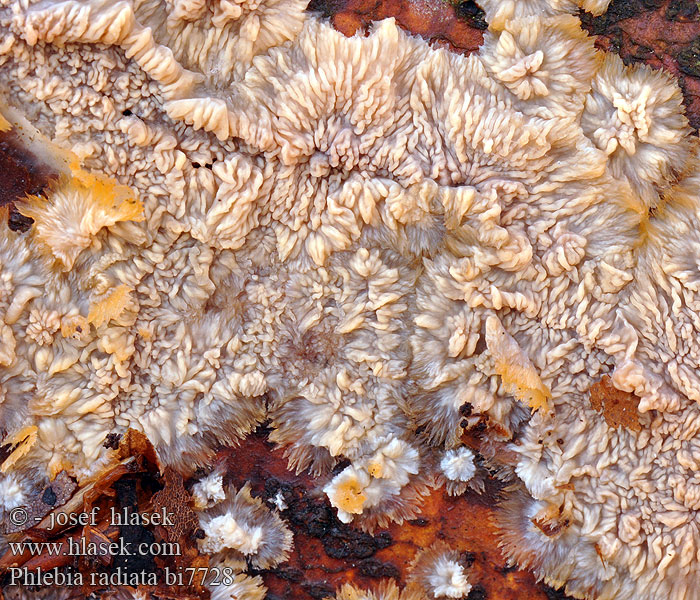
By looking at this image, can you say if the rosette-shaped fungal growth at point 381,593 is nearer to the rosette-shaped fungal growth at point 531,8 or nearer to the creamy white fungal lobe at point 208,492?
the creamy white fungal lobe at point 208,492

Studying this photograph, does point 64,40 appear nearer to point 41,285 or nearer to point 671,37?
point 41,285

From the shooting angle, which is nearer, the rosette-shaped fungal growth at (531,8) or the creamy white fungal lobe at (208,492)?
the rosette-shaped fungal growth at (531,8)

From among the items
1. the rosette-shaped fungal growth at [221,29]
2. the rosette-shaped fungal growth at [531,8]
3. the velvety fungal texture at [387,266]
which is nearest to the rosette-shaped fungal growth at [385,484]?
the velvety fungal texture at [387,266]

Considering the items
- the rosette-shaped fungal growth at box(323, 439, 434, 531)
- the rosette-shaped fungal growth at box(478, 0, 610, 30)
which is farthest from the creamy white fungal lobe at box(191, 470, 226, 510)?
the rosette-shaped fungal growth at box(478, 0, 610, 30)

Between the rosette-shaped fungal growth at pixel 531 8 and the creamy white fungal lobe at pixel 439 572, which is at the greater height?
the rosette-shaped fungal growth at pixel 531 8

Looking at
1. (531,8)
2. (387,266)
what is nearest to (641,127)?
(531,8)

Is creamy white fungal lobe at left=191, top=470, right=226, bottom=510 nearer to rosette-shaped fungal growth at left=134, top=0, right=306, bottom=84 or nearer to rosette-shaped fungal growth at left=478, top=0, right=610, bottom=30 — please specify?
rosette-shaped fungal growth at left=134, top=0, right=306, bottom=84
